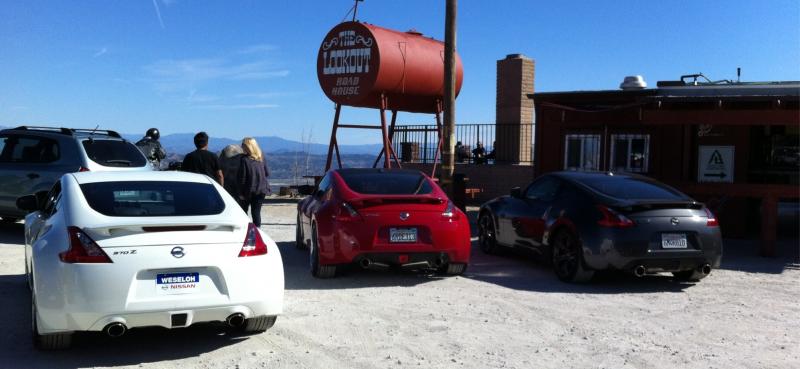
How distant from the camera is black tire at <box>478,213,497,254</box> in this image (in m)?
11.0

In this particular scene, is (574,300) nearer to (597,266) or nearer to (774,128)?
(597,266)

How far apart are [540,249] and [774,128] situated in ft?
23.7

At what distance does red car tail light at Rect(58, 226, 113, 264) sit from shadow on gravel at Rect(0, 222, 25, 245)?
24.0 feet

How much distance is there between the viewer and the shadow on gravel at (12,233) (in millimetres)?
11764

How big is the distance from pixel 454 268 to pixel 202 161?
3991 mm

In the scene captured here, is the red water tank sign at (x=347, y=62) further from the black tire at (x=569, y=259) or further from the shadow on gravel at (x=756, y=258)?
the black tire at (x=569, y=259)

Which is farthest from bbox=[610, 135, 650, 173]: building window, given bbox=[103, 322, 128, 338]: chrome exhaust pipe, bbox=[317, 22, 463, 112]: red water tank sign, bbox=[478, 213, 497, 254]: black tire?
bbox=[103, 322, 128, 338]: chrome exhaust pipe

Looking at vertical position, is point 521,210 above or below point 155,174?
below

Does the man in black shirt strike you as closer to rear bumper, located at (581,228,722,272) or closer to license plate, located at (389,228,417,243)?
license plate, located at (389,228,417,243)

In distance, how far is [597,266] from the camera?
27.5 feet

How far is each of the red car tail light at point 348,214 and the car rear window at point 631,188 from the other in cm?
294

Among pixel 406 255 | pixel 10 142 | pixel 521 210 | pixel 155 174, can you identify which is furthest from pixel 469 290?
pixel 10 142

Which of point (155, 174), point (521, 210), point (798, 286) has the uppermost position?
point (155, 174)

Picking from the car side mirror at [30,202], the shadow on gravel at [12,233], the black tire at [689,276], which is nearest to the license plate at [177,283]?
the car side mirror at [30,202]
